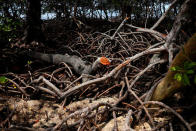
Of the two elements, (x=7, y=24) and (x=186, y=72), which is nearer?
(x=186, y=72)

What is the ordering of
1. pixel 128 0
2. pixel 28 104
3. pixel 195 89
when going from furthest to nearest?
1. pixel 128 0
2. pixel 28 104
3. pixel 195 89

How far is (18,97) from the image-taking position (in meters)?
1.69

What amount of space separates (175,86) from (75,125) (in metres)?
0.85

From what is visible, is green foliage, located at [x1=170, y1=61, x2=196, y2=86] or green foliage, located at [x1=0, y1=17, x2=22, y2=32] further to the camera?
green foliage, located at [x1=0, y1=17, x2=22, y2=32]

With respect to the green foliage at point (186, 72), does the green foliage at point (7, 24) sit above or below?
above

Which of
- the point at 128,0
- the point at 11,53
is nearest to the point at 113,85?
the point at 11,53

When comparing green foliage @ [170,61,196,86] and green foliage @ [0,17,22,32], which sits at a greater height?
green foliage @ [0,17,22,32]

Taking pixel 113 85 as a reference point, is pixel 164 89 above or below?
above

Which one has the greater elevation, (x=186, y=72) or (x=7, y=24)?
(x=7, y=24)

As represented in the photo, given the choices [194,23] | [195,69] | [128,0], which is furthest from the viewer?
[128,0]

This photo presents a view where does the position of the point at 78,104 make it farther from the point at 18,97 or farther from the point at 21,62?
the point at 21,62

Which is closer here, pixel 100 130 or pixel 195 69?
pixel 195 69

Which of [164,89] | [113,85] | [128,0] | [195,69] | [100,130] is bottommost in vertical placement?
[100,130]

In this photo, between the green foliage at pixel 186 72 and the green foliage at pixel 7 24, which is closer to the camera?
the green foliage at pixel 186 72
